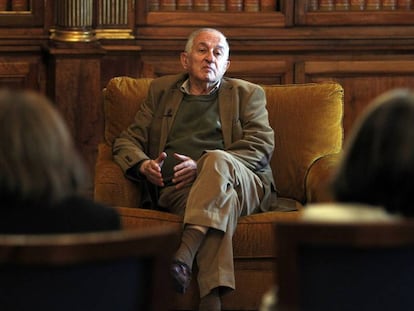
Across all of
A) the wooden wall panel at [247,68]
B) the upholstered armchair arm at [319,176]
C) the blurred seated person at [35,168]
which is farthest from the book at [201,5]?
the blurred seated person at [35,168]

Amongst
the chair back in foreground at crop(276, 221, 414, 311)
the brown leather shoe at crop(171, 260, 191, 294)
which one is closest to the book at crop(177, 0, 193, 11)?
the brown leather shoe at crop(171, 260, 191, 294)

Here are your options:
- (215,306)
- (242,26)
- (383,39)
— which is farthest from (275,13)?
(215,306)

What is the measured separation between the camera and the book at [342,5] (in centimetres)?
618

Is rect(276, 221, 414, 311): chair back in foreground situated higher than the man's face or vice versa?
the man's face

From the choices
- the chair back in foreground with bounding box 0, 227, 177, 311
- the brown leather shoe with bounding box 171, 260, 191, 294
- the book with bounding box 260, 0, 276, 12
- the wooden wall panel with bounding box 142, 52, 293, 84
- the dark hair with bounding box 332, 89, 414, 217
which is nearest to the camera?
the chair back in foreground with bounding box 0, 227, 177, 311

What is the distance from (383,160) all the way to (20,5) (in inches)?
160

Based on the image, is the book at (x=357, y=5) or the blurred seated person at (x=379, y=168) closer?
the blurred seated person at (x=379, y=168)

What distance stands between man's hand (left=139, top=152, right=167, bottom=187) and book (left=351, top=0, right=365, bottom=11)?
204 cm

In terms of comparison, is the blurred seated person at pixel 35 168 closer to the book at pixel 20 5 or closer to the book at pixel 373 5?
the book at pixel 20 5

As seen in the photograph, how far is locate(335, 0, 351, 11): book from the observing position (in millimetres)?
6180

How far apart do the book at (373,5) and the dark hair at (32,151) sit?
412cm

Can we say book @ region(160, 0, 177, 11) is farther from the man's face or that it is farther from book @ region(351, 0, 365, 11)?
the man's face

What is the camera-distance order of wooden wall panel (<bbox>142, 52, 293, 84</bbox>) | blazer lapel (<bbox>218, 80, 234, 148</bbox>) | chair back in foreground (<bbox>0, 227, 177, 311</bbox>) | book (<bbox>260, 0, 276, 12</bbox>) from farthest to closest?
book (<bbox>260, 0, 276, 12</bbox>), wooden wall panel (<bbox>142, 52, 293, 84</bbox>), blazer lapel (<bbox>218, 80, 234, 148</bbox>), chair back in foreground (<bbox>0, 227, 177, 311</bbox>)

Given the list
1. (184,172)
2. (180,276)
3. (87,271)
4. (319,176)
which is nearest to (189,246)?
(180,276)
